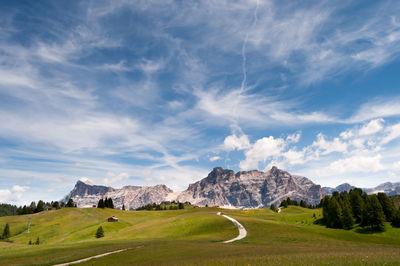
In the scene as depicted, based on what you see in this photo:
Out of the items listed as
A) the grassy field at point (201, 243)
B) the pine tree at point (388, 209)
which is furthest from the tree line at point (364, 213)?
the grassy field at point (201, 243)

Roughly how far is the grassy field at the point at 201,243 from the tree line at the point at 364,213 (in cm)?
358

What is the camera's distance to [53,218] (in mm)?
130625

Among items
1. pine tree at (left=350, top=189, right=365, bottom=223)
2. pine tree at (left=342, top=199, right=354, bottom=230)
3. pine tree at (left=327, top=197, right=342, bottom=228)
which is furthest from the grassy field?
pine tree at (left=350, top=189, right=365, bottom=223)

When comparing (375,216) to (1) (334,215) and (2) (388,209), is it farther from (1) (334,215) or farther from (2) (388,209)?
(1) (334,215)

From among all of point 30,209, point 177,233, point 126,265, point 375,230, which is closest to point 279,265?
point 126,265

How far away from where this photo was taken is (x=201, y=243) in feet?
139

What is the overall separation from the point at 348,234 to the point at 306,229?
31.7 feet

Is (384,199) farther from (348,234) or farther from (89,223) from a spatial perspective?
(89,223)

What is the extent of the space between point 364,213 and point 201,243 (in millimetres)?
68400

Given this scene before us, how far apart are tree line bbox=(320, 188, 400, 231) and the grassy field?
141 inches

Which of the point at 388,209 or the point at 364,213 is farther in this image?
the point at 388,209

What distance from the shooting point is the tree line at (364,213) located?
72562 millimetres

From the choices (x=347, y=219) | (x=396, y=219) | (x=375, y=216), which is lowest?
(x=347, y=219)

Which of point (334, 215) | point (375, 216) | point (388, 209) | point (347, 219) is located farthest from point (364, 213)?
point (334, 215)
